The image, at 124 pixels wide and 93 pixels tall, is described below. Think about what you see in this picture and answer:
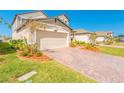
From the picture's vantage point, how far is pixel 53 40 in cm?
1592

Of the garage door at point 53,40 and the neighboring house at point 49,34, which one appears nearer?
the neighboring house at point 49,34

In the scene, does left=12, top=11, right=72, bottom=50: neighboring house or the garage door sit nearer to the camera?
left=12, top=11, right=72, bottom=50: neighboring house

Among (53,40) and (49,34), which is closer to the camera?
(49,34)

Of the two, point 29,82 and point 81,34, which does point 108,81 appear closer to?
point 29,82

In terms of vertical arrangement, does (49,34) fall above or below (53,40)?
above

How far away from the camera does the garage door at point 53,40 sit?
14367 mm

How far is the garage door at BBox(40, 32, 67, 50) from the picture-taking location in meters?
14.4
